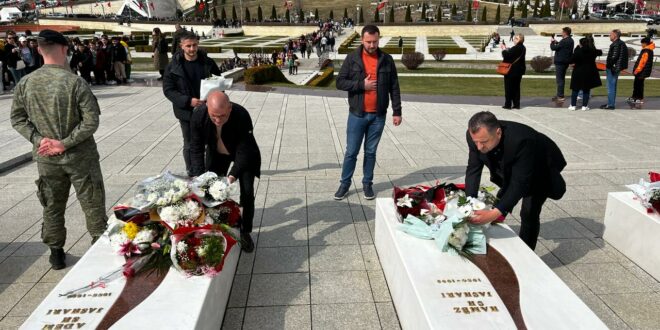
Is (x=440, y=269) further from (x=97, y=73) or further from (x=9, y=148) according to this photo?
(x=97, y=73)

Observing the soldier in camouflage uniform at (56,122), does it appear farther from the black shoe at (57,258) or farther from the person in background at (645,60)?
the person in background at (645,60)

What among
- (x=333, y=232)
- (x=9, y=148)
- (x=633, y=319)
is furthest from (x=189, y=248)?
(x=9, y=148)

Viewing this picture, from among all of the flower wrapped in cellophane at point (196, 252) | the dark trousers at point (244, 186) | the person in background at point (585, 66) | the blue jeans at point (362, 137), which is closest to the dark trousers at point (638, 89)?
the person in background at point (585, 66)

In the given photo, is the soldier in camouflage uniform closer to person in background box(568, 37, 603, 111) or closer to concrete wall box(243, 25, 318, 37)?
person in background box(568, 37, 603, 111)

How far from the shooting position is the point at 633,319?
3.80 m

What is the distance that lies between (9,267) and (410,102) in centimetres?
1088

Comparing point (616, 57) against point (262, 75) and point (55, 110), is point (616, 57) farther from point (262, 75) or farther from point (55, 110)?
point (55, 110)

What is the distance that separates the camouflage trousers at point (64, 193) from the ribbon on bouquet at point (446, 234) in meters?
2.99

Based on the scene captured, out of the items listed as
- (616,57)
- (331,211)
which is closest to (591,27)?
(616,57)

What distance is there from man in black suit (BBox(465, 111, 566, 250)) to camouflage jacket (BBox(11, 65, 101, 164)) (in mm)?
3385

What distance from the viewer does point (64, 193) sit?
4.48 metres

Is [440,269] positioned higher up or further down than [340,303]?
higher up

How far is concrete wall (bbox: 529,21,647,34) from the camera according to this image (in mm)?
57000

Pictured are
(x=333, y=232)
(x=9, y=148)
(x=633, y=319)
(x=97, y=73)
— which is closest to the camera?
(x=633, y=319)
